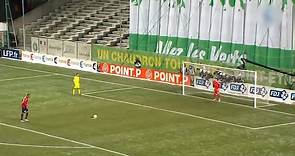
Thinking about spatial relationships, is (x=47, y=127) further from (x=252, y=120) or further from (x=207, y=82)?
(x=207, y=82)

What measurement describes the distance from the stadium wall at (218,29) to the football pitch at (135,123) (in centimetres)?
824

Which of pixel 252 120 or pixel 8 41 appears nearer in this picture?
pixel 252 120

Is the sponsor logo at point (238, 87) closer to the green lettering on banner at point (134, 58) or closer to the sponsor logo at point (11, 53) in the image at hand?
the green lettering on banner at point (134, 58)

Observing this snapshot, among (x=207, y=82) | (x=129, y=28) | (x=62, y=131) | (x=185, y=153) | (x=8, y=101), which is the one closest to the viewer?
(x=185, y=153)

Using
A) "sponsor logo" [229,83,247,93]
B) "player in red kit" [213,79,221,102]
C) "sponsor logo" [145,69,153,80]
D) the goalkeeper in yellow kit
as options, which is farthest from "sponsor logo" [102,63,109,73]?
"sponsor logo" [229,83,247,93]

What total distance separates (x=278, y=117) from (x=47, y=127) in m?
11.7

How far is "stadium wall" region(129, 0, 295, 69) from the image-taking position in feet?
152

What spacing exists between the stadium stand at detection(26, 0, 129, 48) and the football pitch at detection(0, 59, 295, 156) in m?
16.0

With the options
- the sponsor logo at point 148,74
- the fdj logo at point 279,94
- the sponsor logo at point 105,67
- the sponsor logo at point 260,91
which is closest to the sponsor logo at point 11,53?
the sponsor logo at point 105,67

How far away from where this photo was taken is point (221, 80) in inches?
1581

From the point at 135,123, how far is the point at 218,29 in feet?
67.9

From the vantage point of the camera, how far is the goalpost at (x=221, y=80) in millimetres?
38719

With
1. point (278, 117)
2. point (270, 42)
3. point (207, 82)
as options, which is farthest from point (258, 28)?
point (278, 117)

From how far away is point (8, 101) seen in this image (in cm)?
3800
